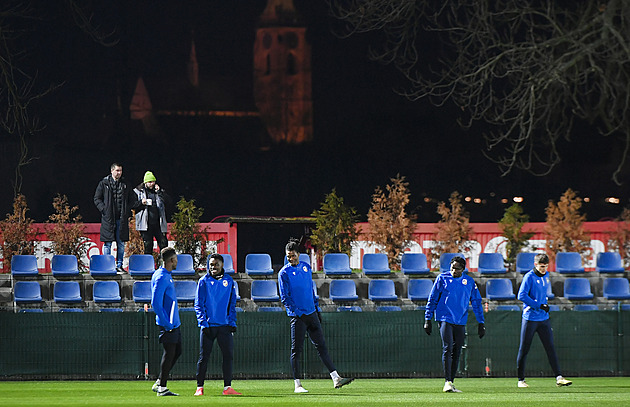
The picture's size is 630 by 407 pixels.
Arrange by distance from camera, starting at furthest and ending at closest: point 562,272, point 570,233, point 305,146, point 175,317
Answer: point 305,146, point 570,233, point 562,272, point 175,317

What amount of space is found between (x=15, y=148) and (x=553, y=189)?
55.0ft

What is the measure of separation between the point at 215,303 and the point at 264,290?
25.9 feet

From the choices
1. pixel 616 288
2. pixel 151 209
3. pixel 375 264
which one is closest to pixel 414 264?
pixel 375 264

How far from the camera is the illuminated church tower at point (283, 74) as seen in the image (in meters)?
28.2

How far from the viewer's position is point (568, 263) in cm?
2125

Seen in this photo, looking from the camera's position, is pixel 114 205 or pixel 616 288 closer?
pixel 114 205

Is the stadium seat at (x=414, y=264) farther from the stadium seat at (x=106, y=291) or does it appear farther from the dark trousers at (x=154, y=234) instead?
the stadium seat at (x=106, y=291)

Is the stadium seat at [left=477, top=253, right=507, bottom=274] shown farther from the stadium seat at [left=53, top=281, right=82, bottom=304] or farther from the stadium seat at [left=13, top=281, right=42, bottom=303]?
the stadium seat at [left=13, top=281, right=42, bottom=303]

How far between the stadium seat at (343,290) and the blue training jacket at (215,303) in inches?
313

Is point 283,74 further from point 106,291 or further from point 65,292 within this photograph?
point 65,292

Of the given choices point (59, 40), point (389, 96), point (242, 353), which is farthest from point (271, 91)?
point (242, 353)

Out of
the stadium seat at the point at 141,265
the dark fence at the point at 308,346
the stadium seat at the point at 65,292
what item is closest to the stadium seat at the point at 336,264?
the stadium seat at the point at 141,265

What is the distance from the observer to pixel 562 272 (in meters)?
21.2

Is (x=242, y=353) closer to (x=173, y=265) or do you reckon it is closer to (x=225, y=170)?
(x=173, y=265)
